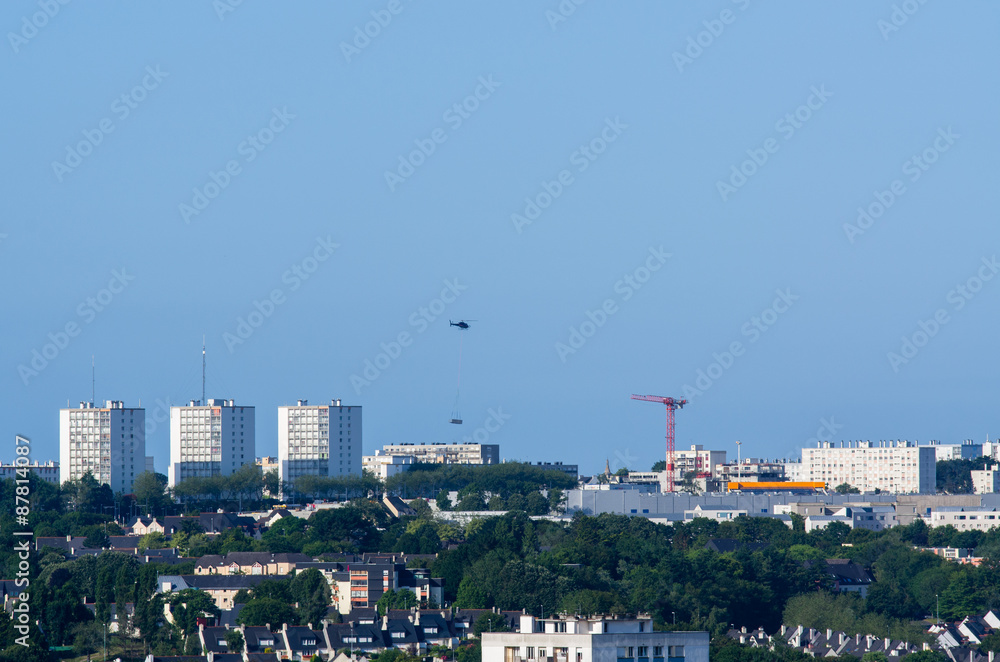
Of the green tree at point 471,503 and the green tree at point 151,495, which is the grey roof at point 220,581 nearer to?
the green tree at point 471,503

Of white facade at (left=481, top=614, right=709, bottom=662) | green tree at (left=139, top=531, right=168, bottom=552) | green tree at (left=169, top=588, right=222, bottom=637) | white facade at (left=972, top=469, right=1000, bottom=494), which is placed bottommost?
green tree at (left=169, top=588, right=222, bottom=637)

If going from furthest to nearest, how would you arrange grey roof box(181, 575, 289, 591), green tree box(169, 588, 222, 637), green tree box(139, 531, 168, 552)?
1. green tree box(139, 531, 168, 552)
2. grey roof box(181, 575, 289, 591)
3. green tree box(169, 588, 222, 637)

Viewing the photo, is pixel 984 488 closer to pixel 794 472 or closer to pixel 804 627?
pixel 794 472

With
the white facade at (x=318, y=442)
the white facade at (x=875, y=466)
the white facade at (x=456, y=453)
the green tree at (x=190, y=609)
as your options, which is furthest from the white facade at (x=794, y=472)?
the green tree at (x=190, y=609)

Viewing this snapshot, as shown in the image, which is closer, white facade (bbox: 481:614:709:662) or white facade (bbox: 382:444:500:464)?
white facade (bbox: 481:614:709:662)

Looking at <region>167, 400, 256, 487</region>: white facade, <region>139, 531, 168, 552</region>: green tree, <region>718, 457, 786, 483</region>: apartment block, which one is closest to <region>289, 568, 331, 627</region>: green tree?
<region>139, 531, 168, 552</region>: green tree

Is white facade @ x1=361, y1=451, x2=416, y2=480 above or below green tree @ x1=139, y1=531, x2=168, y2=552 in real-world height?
above

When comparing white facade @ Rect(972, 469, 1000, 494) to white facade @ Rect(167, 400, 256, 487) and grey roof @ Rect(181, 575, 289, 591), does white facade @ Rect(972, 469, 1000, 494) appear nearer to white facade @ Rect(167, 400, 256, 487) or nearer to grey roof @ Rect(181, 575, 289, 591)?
white facade @ Rect(167, 400, 256, 487)

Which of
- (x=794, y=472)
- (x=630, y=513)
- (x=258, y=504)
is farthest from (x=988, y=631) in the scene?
(x=794, y=472)
